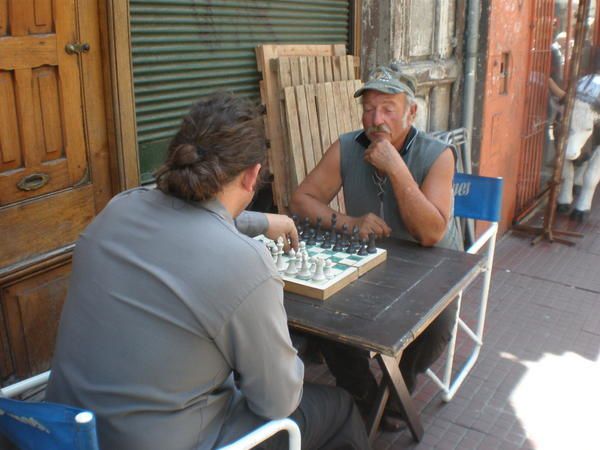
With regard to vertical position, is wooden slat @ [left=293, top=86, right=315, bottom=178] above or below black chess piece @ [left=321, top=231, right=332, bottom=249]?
above

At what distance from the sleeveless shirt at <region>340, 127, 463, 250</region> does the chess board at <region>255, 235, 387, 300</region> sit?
0.49 meters

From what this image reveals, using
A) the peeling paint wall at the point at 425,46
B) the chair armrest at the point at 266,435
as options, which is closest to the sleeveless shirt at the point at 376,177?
the chair armrest at the point at 266,435

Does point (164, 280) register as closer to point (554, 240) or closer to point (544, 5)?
point (554, 240)

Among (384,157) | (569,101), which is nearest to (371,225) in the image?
(384,157)

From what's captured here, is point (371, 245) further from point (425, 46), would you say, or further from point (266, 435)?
point (425, 46)

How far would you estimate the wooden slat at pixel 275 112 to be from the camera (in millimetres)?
3691

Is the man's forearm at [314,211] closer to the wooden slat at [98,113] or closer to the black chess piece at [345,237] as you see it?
the black chess piece at [345,237]

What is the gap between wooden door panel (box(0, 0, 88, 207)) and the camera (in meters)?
2.35

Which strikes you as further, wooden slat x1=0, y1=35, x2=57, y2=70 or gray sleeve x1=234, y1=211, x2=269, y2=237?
gray sleeve x1=234, y1=211, x2=269, y2=237

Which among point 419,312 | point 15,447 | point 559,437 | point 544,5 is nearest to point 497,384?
point 559,437

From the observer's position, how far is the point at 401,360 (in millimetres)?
2904

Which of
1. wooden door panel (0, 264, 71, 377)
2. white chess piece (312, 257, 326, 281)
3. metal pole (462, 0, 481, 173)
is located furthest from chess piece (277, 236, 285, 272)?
metal pole (462, 0, 481, 173)

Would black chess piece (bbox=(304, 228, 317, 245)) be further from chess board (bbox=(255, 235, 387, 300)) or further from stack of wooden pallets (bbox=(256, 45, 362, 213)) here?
stack of wooden pallets (bbox=(256, 45, 362, 213))

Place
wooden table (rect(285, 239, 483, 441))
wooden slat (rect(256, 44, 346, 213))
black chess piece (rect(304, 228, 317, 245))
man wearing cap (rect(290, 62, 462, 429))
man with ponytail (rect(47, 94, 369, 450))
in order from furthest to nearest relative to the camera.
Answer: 1. wooden slat (rect(256, 44, 346, 213))
2. man wearing cap (rect(290, 62, 462, 429))
3. black chess piece (rect(304, 228, 317, 245))
4. wooden table (rect(285, 239, 483, 441))
5. man with ponytail (rect(47, 94, 369, 450))
